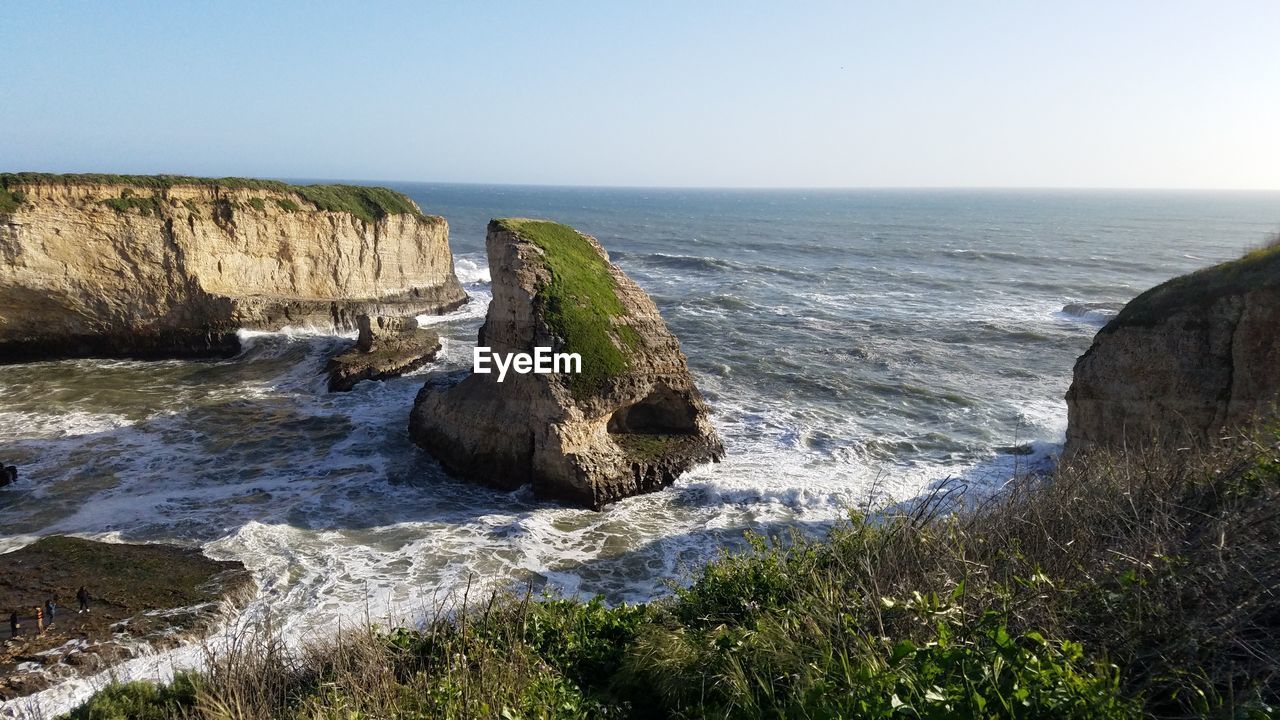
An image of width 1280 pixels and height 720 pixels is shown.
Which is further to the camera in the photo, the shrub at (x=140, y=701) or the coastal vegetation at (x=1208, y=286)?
the coastal vegetation at (x=1208, y=286)

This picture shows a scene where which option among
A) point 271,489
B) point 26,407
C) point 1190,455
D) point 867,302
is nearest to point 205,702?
point 1190,455

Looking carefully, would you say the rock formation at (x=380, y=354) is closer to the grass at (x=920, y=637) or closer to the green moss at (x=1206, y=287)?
the grass at (x=920, y=637)

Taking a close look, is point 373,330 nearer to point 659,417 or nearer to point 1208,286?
point 659,417

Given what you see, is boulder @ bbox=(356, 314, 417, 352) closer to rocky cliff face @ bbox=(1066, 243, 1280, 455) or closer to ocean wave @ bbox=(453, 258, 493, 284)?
ocean wave @ bbox=(453, 258, 493, 284)

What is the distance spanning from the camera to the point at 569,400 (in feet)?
56.1

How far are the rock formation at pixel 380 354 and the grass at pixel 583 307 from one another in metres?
8.11

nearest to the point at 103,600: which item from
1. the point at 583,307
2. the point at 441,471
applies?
the point at 441,471

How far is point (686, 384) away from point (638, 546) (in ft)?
19.0

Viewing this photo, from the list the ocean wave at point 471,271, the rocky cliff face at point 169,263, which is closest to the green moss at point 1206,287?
the rocky cliff face at point 169,263

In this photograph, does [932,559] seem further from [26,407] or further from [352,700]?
[26,407]

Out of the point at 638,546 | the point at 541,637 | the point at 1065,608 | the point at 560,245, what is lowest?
the point at 638,546

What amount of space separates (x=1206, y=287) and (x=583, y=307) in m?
13.7

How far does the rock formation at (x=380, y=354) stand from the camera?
2566 cm

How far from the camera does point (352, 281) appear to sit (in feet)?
125
